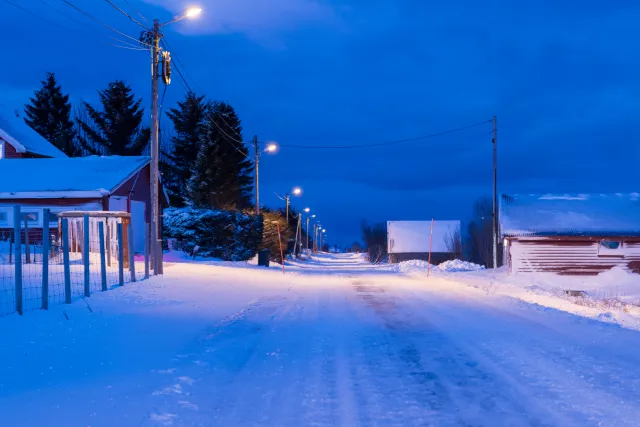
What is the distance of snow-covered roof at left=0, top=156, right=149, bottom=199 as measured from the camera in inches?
1177

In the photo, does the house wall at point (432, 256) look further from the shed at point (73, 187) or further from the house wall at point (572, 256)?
the shed at point (73, 187)

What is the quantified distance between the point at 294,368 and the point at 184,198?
57142 mm

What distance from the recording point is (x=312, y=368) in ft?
25.8

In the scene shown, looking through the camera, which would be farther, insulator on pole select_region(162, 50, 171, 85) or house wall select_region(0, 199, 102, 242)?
house wall select_region(0, 199, 102, 242)

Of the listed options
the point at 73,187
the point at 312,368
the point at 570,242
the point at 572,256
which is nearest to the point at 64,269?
the point at 312,368

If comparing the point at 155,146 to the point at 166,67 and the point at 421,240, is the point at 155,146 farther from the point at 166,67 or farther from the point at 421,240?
the point at 421,240

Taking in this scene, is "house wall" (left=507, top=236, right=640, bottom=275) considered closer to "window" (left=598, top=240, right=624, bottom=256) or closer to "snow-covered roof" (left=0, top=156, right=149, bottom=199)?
"window" (left=598, top=240, right=624, bottom=256)

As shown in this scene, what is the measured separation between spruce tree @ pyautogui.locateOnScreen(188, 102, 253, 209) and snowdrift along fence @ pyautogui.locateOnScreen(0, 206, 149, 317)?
119ft

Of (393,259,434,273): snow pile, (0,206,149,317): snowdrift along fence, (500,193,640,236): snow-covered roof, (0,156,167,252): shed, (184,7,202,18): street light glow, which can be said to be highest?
(184,7,202,18): street light glow

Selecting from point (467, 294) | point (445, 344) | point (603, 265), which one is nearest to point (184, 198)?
point (603, 265)

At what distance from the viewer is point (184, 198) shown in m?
63.4

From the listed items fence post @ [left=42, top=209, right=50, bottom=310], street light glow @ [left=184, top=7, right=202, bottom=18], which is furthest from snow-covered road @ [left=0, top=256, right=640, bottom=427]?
street light glow @ [left=184, top=7, right=202, bottom=18]

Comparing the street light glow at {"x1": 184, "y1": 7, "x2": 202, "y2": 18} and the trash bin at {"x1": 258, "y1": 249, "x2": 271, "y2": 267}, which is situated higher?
the street light glow at {"x1": 184, "y1": 7, "x2": 202, "y2": 18}

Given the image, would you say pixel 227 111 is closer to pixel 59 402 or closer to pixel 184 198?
pixel 184 198
